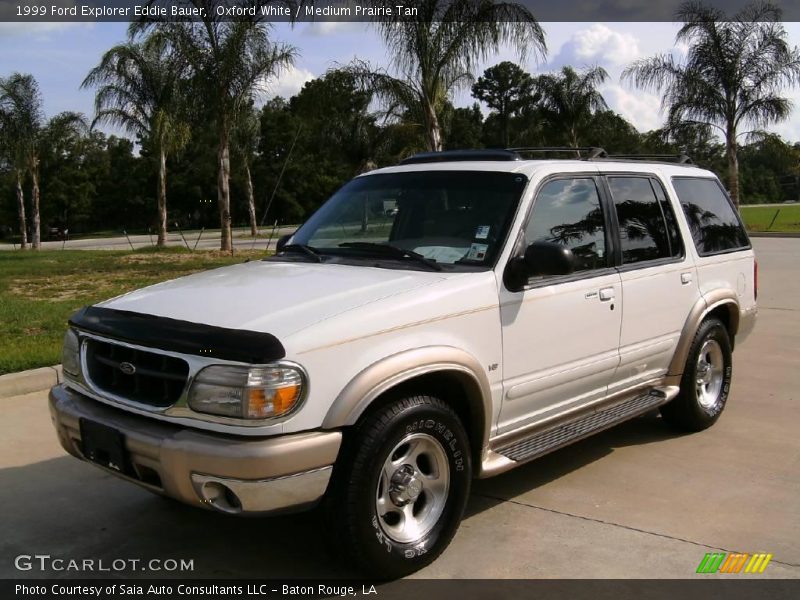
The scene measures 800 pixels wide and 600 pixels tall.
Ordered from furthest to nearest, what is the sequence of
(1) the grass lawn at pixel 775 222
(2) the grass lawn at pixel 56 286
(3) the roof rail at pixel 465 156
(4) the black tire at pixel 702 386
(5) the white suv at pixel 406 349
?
(1) the grass lawn at pixel 775 222 → (2) the grass lawn at pixel 56 286 → (4) the black tire at pixel 702 386 → (3) the roof rail at pixel 465 156 → (5) the white suv at pixel 406 349

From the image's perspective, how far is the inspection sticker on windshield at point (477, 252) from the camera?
407 centimetres

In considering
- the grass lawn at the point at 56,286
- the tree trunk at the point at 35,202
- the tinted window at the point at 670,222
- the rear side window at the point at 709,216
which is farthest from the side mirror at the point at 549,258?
the tree trunk at the point at 35,202

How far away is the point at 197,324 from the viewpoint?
3287 millimetres

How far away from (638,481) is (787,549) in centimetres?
103

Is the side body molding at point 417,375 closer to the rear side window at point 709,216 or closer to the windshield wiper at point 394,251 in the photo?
the windshield wiper at point 394,251

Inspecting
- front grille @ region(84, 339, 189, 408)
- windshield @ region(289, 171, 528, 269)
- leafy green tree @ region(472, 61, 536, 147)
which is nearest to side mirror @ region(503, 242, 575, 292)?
windshield @ region(289, 171, 528, 269)

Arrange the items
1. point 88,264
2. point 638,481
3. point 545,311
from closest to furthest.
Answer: point 545,311 → point 638,481 → point 88,264

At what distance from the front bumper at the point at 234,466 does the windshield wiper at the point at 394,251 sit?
45.9 inches

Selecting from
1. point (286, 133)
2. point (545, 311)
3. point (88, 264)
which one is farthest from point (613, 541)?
point (286, 133)

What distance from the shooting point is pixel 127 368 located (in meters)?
3.46

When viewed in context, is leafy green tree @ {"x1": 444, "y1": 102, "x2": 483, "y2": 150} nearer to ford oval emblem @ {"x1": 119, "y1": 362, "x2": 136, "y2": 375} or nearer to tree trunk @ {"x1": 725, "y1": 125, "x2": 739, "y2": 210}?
tree trunk @ {"x1": 725, "y1": 125, "x2": 739, "y2": 210}

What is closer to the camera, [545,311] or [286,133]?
[545,311]

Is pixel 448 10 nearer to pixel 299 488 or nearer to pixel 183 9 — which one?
pixel 183 9

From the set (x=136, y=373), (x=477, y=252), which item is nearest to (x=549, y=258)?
(x=477, y=252)
